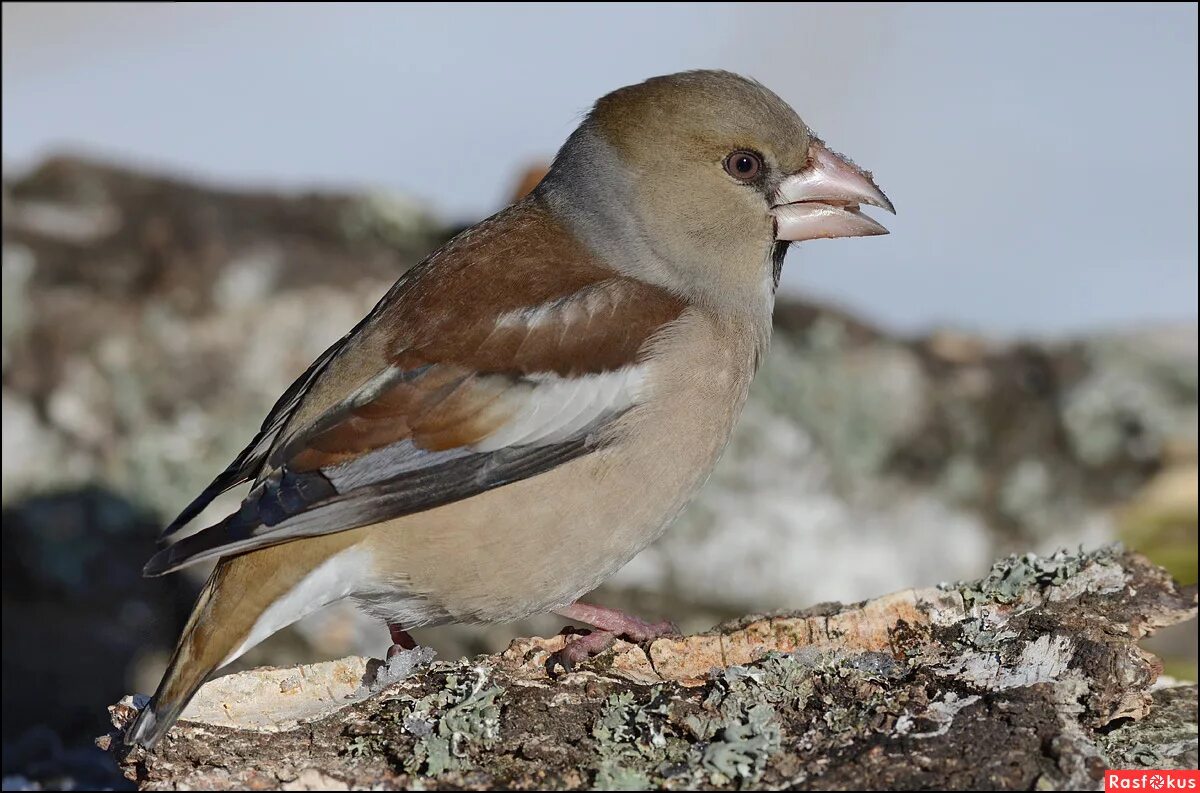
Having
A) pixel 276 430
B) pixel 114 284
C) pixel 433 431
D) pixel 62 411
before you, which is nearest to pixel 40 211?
pixel 114 284

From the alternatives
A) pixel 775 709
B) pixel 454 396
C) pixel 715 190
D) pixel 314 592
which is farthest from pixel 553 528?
pixel 715 190

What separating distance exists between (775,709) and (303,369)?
4.62 metres

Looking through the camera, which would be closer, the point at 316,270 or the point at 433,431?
the point at 433,431

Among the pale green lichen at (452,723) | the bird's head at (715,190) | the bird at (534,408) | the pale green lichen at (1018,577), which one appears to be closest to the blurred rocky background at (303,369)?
the pale green lichen at (1018,577)

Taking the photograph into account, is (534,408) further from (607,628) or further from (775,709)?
(775,709)

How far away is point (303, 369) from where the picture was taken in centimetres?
739

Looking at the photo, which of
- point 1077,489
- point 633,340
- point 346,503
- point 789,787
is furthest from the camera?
point 1077,489

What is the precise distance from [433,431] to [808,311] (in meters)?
4.36

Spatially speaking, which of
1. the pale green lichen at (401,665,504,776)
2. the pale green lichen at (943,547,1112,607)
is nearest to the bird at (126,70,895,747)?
the pale green lichen at (401,665,504,776)

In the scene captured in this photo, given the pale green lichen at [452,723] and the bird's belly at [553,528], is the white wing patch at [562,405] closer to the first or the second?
the bird's belly at [553,528]

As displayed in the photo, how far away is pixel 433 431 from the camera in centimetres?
405

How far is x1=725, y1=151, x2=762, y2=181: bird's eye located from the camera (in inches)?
189

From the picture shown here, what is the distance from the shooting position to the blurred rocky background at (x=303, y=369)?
6.58 meters

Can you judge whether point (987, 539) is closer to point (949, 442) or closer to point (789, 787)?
point (949, 442)
